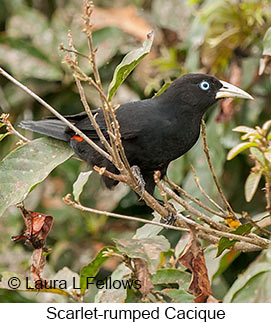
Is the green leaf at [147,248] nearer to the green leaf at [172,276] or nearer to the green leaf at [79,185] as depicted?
the green leaf at [79,185]

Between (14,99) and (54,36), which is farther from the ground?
(54,36)

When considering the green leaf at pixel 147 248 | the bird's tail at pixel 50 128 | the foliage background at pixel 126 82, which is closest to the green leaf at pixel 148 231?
the green leaf at pixel 147 248

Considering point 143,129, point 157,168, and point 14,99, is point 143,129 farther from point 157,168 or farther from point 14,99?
point 14,99

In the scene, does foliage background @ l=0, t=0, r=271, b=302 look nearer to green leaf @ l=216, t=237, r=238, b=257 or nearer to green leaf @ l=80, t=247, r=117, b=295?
green leaf @ l=80, t=247, r=117, b=295

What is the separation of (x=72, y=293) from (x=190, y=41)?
1.86 m

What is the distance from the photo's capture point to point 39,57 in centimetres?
454

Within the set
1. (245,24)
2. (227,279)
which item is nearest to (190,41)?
(245,24)

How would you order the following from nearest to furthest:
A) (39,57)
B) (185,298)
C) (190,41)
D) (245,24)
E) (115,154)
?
(115,154) < (185,298) < (245,24) < (190,41) < (39,57)

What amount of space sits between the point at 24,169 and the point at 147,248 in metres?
0.59

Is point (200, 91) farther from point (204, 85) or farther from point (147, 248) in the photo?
point (147, 248)

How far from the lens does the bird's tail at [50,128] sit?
288cm

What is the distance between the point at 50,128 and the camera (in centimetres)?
307

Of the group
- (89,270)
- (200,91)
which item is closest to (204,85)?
(200,91)

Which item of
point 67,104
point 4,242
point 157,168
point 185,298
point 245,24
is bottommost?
point 4,242
